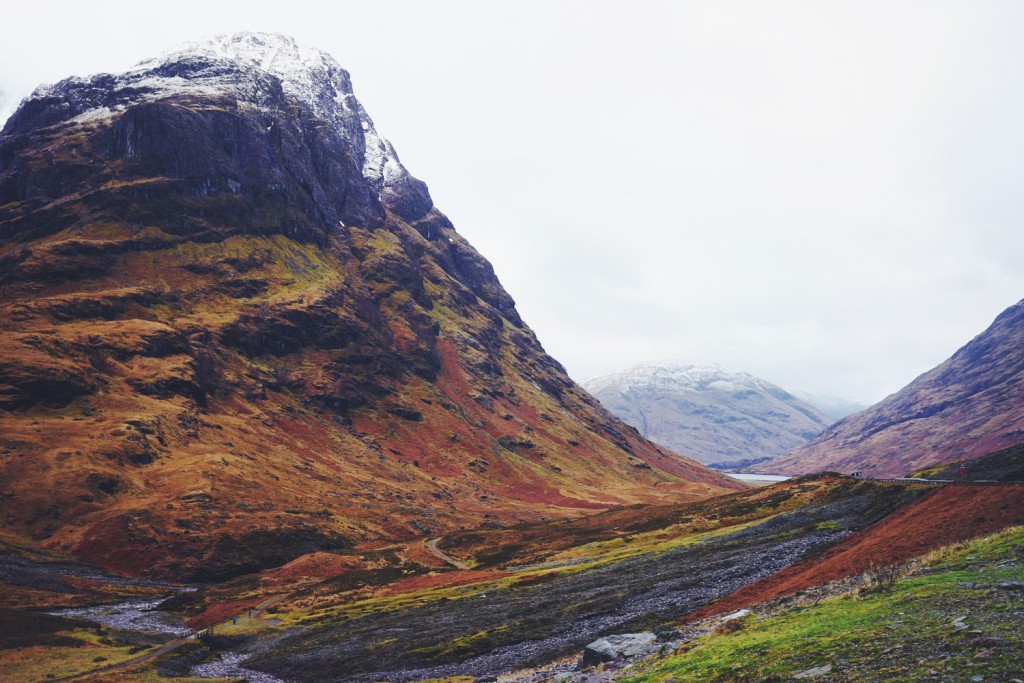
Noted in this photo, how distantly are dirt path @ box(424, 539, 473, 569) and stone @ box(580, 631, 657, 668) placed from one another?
78.0 meters

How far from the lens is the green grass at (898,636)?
54.7ft

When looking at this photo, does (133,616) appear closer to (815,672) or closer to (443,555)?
(443,555)

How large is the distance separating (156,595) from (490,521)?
291 ft

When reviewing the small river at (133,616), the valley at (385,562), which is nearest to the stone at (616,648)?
the valley at (385,562)

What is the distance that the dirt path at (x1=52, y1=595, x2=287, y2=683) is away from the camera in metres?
52.2

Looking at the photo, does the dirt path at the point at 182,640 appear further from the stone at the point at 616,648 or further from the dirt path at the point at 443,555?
the stone at the point at 616,648

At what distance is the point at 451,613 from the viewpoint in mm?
63938

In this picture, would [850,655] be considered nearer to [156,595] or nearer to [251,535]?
[156,595]

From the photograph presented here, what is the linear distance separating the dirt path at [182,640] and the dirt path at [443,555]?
31.0 meters

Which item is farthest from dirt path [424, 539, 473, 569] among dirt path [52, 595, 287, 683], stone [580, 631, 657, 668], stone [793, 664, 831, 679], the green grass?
stone [793, 664, 831, 679]

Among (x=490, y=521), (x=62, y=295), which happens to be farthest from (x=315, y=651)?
(x=62, y=295)

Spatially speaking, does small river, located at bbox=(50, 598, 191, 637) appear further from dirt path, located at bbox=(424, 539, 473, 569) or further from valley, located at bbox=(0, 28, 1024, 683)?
dirt path, located at bbox=(424, 539, 473, 569)

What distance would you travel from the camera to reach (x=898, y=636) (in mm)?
20172

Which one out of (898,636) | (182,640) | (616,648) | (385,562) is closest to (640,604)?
(616,648)
